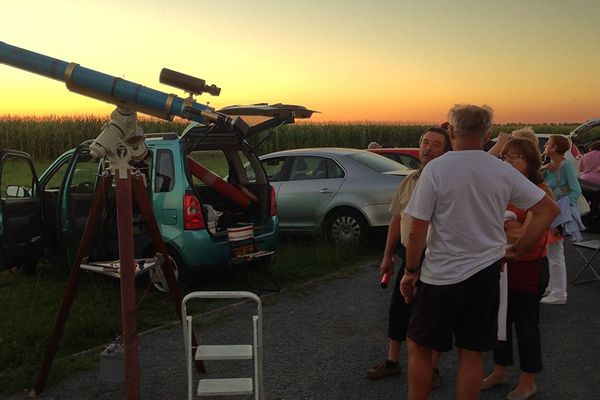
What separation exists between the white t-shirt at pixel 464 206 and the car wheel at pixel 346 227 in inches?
211

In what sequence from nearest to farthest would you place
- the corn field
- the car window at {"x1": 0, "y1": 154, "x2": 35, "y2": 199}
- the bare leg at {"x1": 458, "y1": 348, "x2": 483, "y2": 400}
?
the bare leg at {"x1": 458, "y1": 348, "x2": 483, "y2": 400} → the car window at {"x1": 0, "y1": 154, "x2": 35, "y2": 199} → the corn field

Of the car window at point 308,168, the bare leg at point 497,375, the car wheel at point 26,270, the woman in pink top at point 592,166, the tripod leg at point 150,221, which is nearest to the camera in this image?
the tripod leg at point 150,221

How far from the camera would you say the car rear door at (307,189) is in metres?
8.47

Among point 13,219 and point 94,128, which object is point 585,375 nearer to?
point 13,219

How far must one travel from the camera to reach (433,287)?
9.27 ft

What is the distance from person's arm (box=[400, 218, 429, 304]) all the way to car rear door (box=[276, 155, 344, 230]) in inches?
214

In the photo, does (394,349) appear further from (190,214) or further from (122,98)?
(190,214)

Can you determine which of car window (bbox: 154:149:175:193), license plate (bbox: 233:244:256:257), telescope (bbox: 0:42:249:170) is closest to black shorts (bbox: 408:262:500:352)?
telescope (bbox: 0:42:249:170)

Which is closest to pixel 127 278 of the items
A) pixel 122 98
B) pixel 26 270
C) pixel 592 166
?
pixel 122 98

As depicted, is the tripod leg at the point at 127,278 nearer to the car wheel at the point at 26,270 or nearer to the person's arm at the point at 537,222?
the person's arm at the point at 537,222

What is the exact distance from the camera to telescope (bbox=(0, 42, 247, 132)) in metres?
3.22

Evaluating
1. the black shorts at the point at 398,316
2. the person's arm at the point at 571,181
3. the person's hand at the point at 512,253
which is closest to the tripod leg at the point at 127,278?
the black shorts at the point at 398,316

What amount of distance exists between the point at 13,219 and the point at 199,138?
2.03 meters

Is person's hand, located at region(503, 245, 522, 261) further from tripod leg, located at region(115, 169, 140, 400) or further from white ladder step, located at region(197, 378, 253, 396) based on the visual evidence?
tripod leg, located at region(115, 169, 140, 400)
